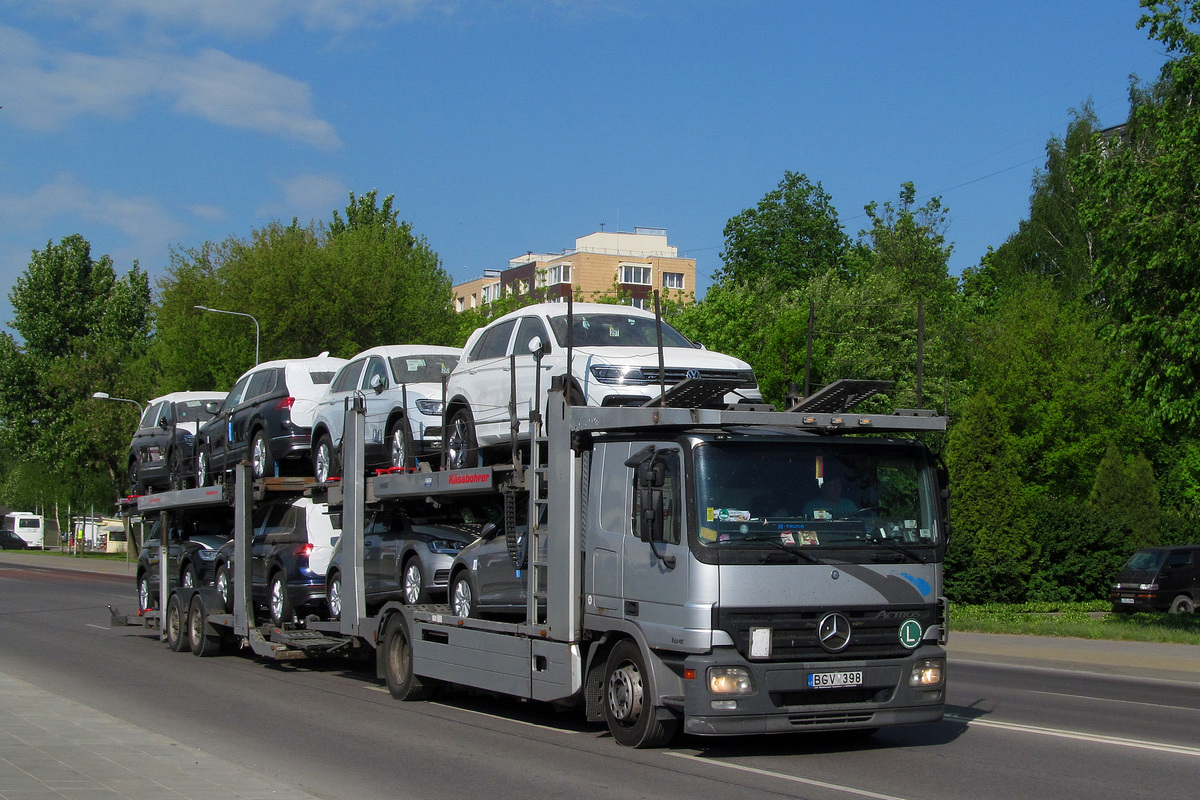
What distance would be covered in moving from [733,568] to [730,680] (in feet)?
2.41

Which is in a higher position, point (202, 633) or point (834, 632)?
point (834, 632)

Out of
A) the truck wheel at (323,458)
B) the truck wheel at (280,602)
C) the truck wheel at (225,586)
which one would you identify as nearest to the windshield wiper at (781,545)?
the truck wheel at (323,458)

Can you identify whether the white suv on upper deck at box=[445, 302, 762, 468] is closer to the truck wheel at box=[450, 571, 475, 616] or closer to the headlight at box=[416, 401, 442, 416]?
the headlight at box=[416, 401, 442, 416]

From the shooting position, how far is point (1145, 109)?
21641mm

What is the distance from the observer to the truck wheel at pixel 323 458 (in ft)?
48.1

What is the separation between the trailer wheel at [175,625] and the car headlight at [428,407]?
21.6 feet

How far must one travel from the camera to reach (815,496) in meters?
8.54

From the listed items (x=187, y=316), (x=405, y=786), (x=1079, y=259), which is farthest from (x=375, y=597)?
(x=1079, y=259)

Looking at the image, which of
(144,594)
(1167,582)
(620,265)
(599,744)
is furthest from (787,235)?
(599,744)

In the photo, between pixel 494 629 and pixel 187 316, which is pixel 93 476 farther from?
pixel 494 629

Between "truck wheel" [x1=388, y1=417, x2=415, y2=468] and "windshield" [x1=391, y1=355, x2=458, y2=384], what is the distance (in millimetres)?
Result: 869

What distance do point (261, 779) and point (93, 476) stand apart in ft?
197

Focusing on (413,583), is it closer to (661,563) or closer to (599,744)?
(599,744)

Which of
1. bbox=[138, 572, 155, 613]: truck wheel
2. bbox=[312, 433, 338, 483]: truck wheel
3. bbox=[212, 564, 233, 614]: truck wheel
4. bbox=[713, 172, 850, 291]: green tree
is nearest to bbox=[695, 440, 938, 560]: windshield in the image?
bbox=[312, 433, 338, 483]: truck wheel
